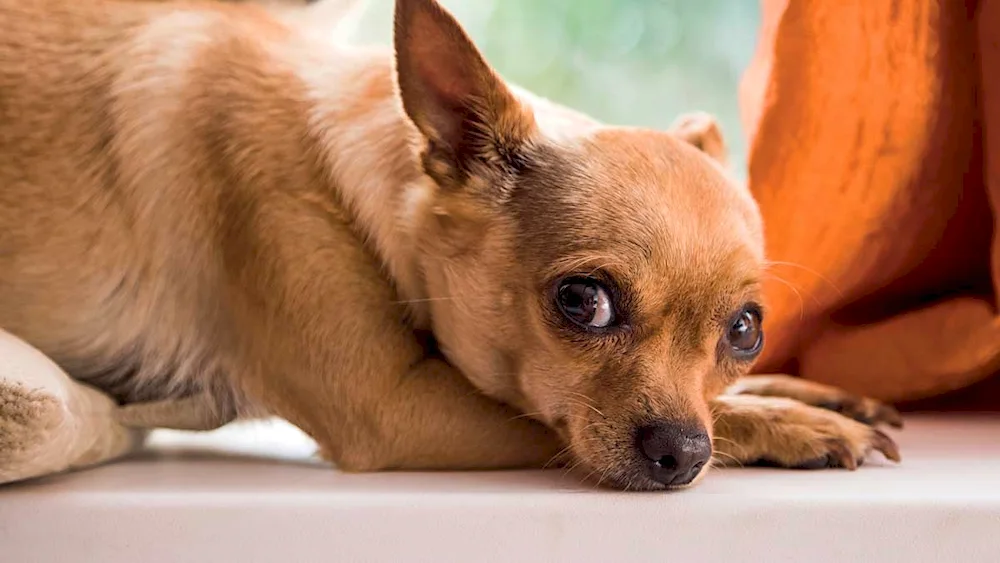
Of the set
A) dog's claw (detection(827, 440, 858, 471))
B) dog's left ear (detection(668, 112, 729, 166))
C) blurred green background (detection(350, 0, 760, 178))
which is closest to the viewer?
dog's claw (detection(827, 440, 858, 471))

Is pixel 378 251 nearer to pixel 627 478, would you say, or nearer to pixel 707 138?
pixel 627 478

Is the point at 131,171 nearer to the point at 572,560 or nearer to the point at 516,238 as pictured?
the point at 516,238

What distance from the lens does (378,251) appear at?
4.99ft

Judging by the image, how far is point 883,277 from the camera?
6.77 feet

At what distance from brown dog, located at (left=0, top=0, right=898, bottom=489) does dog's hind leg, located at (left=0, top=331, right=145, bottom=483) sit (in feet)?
0.07

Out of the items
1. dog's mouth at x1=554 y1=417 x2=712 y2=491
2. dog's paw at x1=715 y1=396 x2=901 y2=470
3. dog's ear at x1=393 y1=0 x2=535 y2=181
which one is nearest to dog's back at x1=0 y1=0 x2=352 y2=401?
dog's ear at x1=393 y1=0 x2=535 y2=181

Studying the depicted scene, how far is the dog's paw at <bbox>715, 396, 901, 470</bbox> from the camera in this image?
1.45 meters

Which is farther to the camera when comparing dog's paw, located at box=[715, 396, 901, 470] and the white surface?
dog's paw, located at box=[715, 396, 901, 470]

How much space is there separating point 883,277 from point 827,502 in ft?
3.32

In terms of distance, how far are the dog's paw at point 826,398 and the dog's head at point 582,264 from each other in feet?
1.33

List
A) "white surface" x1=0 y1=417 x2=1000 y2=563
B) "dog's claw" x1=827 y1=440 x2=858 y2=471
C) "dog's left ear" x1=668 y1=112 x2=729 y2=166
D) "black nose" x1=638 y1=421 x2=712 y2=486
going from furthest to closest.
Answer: "dog's left ear" x1=668 y1=112 x2=729 y2=166
"dog's claw" x1=827 y1=440 x2=858 y2=471
"black nose" x1=638 y1=421 x2=712 y2=486
"white surface" x1=0 y1=417 x2=1000 y2=563

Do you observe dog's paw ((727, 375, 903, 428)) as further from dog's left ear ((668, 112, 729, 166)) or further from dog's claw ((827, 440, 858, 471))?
dog's left ear ((668, 112, 729, 166))

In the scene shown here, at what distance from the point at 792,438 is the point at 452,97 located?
698mm

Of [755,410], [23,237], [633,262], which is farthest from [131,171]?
[755,410]
